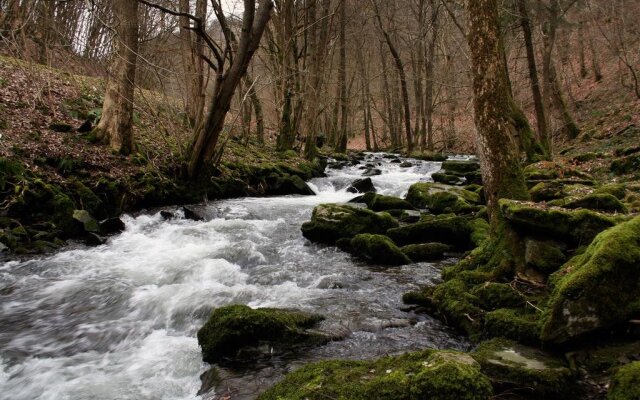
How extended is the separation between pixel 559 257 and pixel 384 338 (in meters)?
2.14

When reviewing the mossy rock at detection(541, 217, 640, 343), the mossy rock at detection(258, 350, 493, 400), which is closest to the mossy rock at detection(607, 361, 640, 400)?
the mossy rock at detection(541, 217, 640, 343)

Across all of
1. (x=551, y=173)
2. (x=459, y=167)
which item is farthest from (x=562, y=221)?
(x=459, y=167)

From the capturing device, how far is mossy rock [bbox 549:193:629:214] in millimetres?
5785

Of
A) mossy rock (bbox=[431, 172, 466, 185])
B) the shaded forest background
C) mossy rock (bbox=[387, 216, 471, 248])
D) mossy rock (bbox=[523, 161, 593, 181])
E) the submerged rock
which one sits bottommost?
mossy rock (bbox=[387, 216, 471, 248])

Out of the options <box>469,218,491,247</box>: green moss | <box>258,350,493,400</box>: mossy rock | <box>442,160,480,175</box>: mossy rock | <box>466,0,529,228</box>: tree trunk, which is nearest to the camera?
<box>258,350,493,400</box>: mossy rock

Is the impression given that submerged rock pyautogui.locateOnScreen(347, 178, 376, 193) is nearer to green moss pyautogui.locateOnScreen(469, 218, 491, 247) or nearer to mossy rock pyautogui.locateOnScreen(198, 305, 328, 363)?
green moss pyautogui.locateOnScreen(469, 218, 491, 247)

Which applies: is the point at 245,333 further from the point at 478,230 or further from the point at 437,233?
the point at 478,230

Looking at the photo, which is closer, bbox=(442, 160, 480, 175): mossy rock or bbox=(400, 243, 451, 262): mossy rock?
bbox=(400, 243, 451, 262): mossy rock

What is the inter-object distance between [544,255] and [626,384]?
90.1 inches

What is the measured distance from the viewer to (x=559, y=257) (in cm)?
490

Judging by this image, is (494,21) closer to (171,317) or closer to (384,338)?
(384,338)

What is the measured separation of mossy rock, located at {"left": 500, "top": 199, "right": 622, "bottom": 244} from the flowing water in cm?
160

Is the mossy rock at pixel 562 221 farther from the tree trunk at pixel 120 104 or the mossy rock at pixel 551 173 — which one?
the tree trunk at pixel 120 104

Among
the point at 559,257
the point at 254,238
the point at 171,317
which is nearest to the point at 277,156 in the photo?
the point at 254,238
